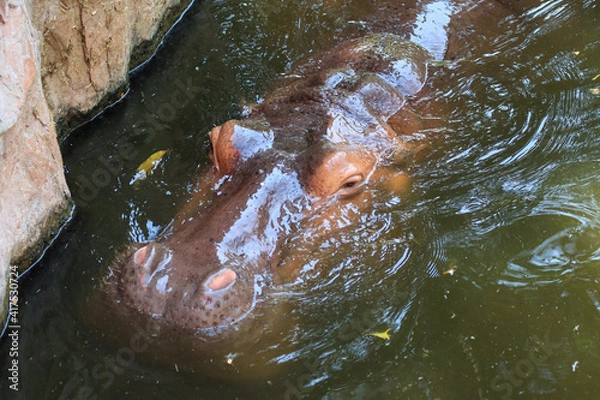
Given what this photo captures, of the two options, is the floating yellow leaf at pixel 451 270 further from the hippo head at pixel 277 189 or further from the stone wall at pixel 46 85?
the stone wall at pixel 46 85

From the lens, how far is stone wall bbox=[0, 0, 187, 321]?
3.62 m

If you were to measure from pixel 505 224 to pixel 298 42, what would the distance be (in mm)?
2959

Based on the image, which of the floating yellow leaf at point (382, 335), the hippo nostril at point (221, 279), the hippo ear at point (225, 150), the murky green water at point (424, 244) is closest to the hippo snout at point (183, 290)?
the hippo nostril at point (221, 279)

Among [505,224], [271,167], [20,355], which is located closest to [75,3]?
[271,167]

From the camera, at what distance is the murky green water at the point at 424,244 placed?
353cm

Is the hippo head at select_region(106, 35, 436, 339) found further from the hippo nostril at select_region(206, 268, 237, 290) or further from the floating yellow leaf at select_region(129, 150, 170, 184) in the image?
the floating yellow leaf at select_region(129, 150, 170, 184)

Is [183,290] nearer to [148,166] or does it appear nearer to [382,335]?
[382,335]

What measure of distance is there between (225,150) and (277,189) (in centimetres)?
50

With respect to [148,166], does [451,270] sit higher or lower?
lower

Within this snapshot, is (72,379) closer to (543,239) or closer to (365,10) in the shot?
(543,239)

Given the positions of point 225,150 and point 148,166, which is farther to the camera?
point 148,166

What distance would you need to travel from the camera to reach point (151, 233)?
430 centimetres

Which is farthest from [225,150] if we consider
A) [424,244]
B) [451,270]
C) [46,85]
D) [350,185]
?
[46,85]

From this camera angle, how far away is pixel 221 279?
3285mm
